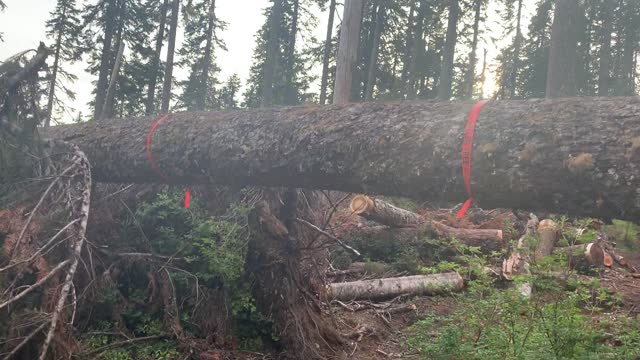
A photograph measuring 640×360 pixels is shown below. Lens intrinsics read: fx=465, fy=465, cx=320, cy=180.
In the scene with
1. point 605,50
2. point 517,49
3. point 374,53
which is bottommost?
point 374,53

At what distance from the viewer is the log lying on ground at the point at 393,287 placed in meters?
6.95

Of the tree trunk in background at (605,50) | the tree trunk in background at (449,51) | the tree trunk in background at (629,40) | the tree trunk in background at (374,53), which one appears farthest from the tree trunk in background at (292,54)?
the tree trunk in background at (629,40)

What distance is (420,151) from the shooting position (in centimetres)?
327

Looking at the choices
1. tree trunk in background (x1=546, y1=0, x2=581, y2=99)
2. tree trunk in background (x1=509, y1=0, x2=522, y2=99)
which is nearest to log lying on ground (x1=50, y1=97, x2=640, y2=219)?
tree trunk in background (x1=546, y1=0, x2=581, y2=99)

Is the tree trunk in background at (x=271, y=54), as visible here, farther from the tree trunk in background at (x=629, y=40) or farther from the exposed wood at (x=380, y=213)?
the tree trunk in background at (x=629, y=40)

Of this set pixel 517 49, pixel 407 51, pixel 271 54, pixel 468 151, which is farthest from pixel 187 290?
pixel 517 49

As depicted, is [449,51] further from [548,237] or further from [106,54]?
[106,54]

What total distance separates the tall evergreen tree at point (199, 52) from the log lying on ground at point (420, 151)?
1682 centimetres

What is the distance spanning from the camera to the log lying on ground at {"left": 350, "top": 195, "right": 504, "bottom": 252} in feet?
30.4

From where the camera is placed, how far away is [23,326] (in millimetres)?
3549

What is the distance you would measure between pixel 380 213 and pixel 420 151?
6026mm

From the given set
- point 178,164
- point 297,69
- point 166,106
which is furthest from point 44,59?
point 297,69

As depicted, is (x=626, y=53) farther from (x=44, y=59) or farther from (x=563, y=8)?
(x=44, y=59)

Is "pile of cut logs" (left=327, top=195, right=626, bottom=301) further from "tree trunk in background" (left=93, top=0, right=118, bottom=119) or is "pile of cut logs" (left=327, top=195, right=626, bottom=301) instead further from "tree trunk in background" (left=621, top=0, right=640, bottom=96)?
"tree trunk in background" (left=621, top=0, right=640, bottom=96)
